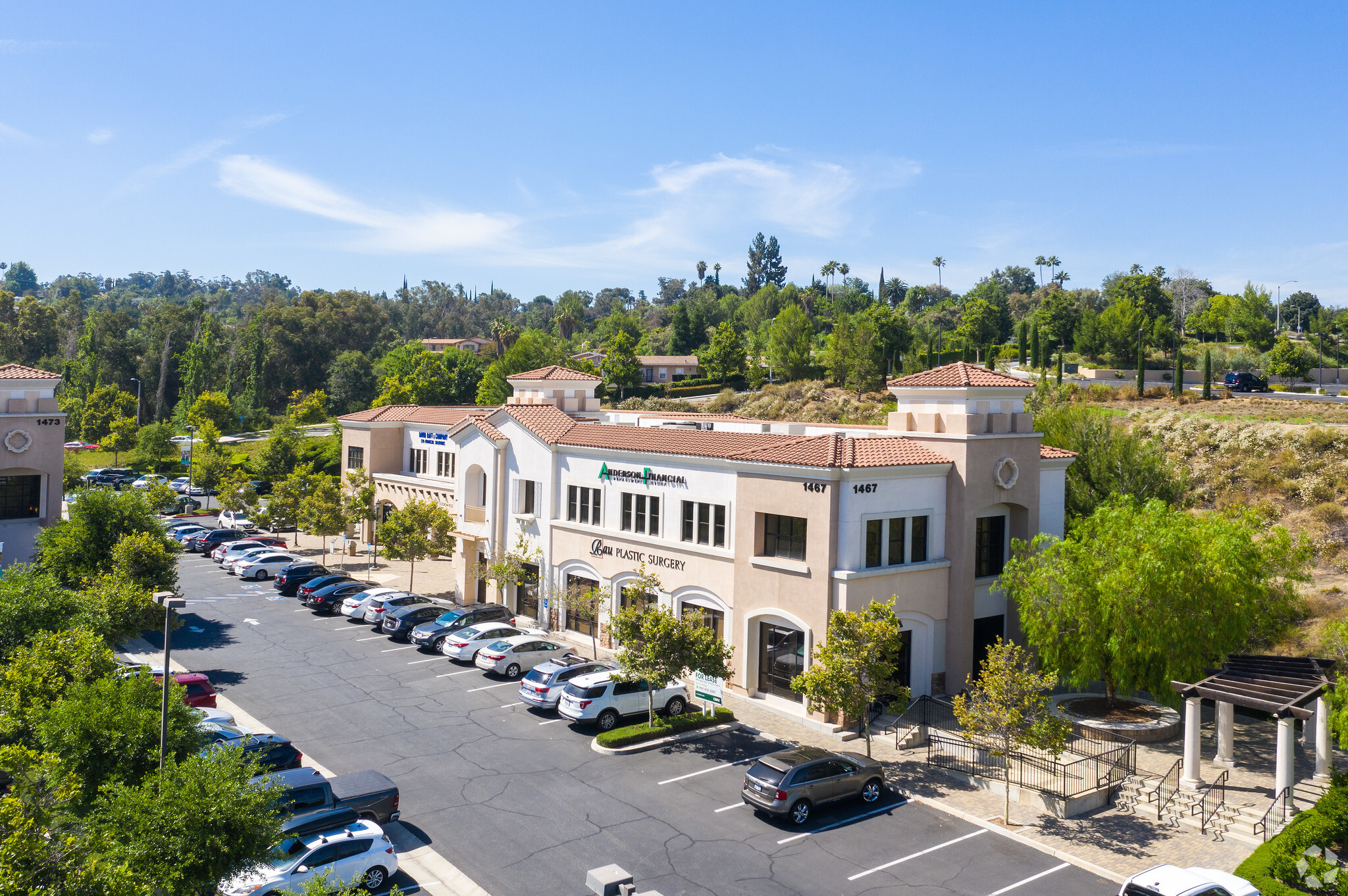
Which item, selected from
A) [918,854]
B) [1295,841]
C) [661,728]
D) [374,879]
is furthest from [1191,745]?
[374,879]

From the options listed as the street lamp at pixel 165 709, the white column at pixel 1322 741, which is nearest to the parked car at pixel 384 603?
the street lamp at pixel 165 709

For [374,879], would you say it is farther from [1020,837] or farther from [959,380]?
[959,380]

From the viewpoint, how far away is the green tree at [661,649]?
29.7m

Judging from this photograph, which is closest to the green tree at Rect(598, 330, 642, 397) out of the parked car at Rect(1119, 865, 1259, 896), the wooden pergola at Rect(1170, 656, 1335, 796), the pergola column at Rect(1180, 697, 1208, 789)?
the wooden pergola at Rect(1170, 656, 1335, 796)

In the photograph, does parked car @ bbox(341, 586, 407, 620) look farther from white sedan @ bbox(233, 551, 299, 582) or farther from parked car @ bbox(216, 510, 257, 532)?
parked car @ bbox(216, 510, 257, 532)

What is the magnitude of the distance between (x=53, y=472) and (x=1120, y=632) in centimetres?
4707

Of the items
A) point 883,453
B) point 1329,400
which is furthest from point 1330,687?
point 1329,400

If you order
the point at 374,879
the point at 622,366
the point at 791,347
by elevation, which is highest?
the point at 791,347

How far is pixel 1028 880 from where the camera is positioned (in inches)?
846

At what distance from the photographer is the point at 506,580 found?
141 ft

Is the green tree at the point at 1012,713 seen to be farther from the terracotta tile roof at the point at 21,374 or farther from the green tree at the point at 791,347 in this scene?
the green tree at the point at 791,347

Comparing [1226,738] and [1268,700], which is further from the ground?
[1268,700]

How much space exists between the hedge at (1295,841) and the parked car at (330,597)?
39.0 m

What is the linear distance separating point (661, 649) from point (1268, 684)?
694 inches
